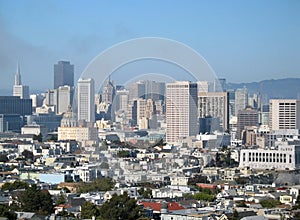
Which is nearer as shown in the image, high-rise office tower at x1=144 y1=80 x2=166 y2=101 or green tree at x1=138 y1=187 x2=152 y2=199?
green tree at x1=138 y1=187 x2=152 y2=199

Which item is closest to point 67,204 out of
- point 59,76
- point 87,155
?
point 87,155

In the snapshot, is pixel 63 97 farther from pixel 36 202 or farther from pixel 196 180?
pixel 36 202

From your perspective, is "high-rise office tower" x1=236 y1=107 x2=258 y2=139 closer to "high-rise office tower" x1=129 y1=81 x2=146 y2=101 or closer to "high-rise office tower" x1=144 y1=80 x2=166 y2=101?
"high-rise office tower" x1=144 y1=80 x2=166 y2=101

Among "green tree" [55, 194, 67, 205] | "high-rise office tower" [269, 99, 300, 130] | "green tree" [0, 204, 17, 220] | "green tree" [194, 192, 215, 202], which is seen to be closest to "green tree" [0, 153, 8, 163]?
"green tree" [194, 192, 215, 202]

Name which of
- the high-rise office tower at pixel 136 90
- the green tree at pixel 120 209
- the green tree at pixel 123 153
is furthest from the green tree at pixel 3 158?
the green tree at pixel 120 209

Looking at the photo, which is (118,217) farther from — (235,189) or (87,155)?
(87,155)

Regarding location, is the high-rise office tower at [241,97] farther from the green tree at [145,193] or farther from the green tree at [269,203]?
the green tree at [269,203]
